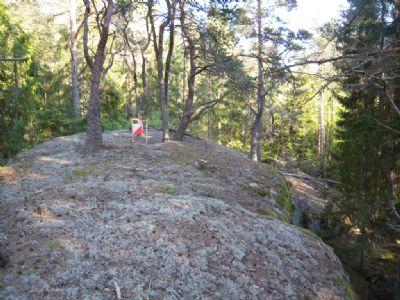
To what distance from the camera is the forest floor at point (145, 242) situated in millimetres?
3990

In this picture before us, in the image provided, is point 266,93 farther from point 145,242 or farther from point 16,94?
point 16,94

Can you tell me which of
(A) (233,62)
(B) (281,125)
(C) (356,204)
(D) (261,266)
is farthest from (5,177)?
(B) (281,125)

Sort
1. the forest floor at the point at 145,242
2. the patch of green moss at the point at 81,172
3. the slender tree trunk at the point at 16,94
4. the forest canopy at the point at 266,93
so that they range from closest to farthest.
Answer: the forest floor at the point at 145,242
the patch of green moss at the point at 81,172
the forest canopy at the point at 266,93
the slender tree trunk at the point at 16,94

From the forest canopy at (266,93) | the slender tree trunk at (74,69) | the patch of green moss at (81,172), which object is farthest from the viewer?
the slender tree trunk at (74,69)

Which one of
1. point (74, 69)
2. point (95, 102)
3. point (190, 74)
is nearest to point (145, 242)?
point (95, 102)

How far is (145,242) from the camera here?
4.80 meters

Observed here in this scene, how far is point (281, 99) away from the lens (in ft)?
113

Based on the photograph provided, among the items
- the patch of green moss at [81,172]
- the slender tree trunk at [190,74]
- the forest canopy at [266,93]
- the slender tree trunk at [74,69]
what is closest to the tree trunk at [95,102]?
the forest canopy at [266,93]

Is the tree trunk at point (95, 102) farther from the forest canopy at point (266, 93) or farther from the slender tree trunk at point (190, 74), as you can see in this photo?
the slender tree trunk at point (190, 74)

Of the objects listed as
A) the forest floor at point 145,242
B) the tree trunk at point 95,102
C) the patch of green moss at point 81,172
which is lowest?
the forest floor at point 145,242

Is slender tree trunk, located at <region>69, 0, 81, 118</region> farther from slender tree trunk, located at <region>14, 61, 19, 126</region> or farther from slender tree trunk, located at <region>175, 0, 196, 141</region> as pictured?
slender tree trunk, located at <region>175, 0, 196, 141</region>

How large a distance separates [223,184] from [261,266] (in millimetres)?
4045

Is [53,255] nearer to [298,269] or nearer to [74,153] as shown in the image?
[298,269]

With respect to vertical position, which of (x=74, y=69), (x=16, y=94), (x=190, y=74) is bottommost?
(x=16, y=94)
